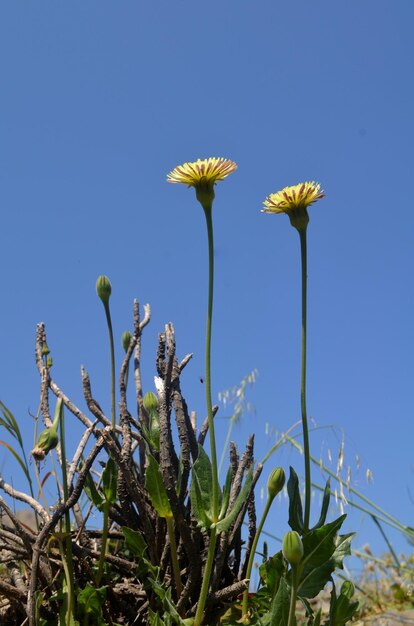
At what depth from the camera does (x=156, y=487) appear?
143 cm

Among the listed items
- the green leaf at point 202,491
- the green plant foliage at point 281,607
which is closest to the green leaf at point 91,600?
the green leaf at point 202,491

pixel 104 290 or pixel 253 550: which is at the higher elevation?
pixel 104 290

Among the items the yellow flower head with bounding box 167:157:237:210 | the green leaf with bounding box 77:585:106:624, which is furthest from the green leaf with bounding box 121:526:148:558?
the yellow flower head with bounding box 167:157:237:210

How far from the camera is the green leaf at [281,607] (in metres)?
1.27

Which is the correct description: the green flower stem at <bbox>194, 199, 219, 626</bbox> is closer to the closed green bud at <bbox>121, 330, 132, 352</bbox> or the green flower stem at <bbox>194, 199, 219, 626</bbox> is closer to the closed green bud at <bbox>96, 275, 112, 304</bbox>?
the closed green bud at <bbox>96, 275, 112, 304</bbox>

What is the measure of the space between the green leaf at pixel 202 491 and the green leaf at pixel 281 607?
0.19m

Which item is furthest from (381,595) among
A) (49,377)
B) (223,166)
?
(223,166)

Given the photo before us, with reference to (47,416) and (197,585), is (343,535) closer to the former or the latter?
(197,585)

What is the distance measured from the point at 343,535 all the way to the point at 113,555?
21.2 inches

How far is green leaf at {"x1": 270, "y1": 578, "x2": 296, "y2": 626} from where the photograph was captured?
127 cm

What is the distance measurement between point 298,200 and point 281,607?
80 cm

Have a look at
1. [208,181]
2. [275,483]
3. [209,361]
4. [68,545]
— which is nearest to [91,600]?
[68,545]

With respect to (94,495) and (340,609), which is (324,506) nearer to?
(340,609)

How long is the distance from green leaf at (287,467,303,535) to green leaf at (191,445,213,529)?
169 millimetres
